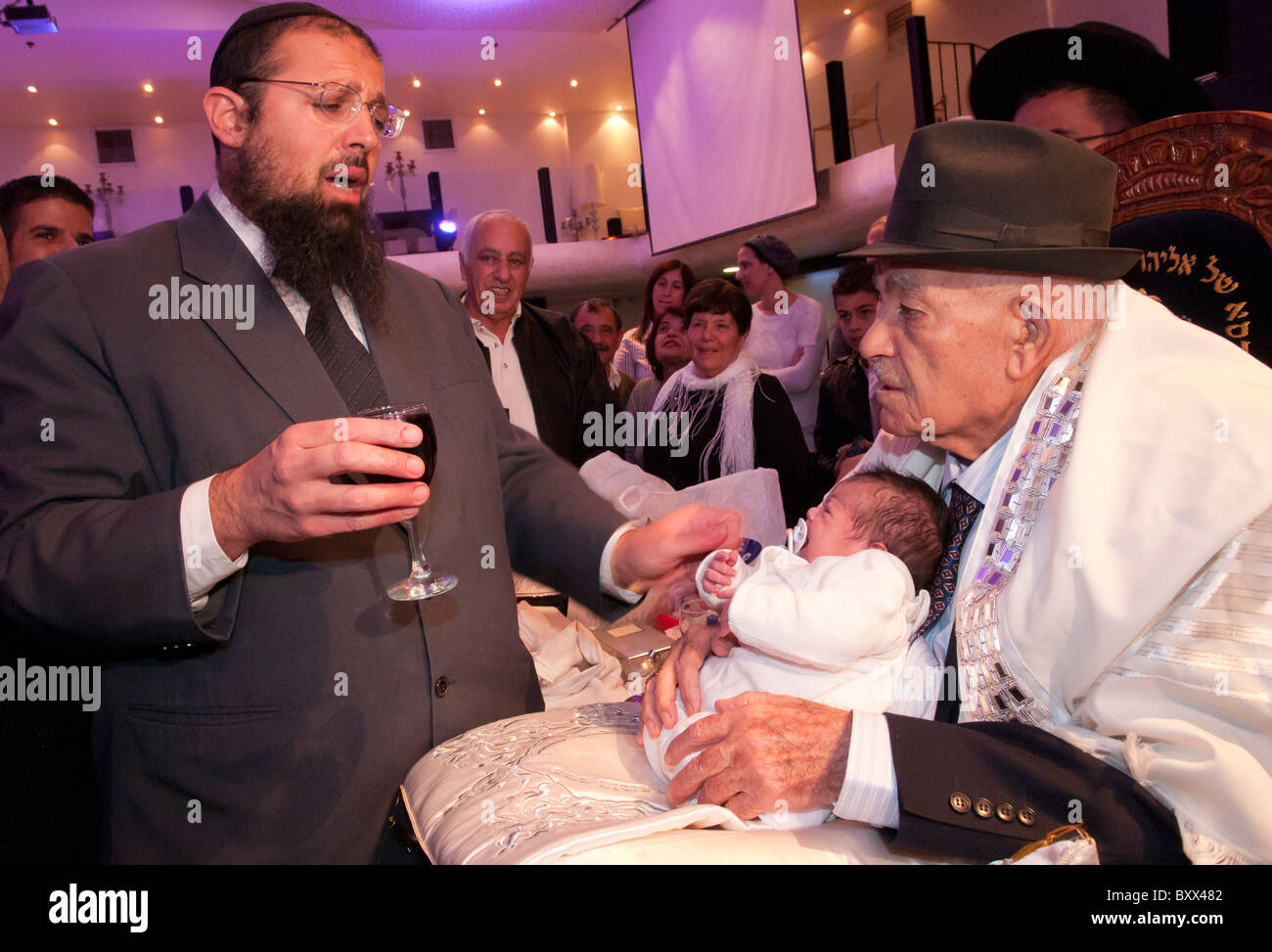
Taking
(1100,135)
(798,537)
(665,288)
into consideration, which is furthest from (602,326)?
(798,537)

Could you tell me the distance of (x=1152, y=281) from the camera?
228 cm

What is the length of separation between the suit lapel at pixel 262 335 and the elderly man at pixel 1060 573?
101 cm

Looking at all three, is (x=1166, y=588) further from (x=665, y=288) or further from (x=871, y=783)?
(x=665, y=288)

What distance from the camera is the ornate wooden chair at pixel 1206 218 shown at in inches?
80.3

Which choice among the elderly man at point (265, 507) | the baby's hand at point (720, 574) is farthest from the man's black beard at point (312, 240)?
the baby's hand at point (720, 574)

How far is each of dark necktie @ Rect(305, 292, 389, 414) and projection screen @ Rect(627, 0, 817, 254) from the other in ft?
24.5

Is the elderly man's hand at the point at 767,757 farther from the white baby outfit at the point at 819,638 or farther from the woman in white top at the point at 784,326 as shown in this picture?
the woman in white top at the point at 784,326

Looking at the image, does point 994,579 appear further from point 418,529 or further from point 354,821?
point 354,821

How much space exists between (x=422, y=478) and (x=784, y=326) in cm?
496

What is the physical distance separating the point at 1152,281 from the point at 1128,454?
3.44 ft

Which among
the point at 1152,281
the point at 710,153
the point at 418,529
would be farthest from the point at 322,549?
the point at 710,153

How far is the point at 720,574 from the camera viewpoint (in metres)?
1.83

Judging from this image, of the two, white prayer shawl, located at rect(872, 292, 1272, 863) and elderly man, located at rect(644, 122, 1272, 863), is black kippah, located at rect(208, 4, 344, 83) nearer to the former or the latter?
elderly man, located at rect(644, 122, 1272, 863)

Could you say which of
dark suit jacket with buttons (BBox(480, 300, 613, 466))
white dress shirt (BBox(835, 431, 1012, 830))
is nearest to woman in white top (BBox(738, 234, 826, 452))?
dark suit jacket with buttons (BBox(480, 300, 613, 466))
